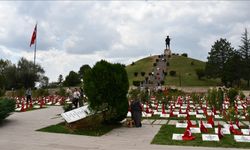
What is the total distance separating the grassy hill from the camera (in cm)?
6794

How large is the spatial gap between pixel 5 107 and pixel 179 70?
65.7m

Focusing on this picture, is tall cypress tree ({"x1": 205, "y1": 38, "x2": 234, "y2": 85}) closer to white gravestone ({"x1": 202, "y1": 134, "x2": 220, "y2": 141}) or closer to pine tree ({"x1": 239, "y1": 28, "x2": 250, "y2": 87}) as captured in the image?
pine tree ({"x1": 239, "y1": 28, "x2": 250, "y2": 87})

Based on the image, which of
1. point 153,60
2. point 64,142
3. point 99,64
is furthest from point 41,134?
point 153,60

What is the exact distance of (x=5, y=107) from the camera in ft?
51.0

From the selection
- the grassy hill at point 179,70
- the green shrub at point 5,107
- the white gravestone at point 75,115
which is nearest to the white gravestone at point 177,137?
the white gravestone at point 75,115

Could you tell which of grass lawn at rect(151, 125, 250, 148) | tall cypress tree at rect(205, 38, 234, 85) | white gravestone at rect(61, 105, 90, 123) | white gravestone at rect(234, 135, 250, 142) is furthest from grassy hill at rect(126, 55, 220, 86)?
white gravestone at rect(234, 135, 250, 142)

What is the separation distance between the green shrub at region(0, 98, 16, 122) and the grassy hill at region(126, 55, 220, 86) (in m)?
49.6

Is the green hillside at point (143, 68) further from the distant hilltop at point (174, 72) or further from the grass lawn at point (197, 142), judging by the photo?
the grass lawn at point (197, 142)

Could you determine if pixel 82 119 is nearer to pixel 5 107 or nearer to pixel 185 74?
pixel 5 107

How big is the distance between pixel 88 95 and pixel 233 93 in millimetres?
12643

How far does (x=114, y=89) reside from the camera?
1495cm

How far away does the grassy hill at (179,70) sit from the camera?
6794cm

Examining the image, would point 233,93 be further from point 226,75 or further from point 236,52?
point 236,52

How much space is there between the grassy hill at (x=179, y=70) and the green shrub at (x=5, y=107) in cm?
4965
